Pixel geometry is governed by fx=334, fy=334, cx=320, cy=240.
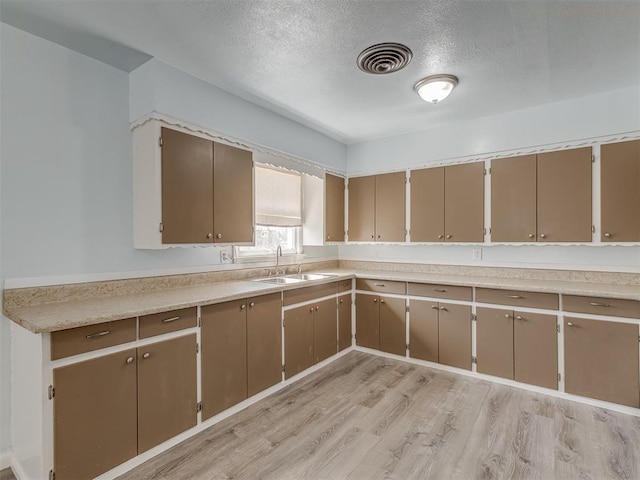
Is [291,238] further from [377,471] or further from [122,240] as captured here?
[377,471]

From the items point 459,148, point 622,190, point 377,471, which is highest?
point 459,148

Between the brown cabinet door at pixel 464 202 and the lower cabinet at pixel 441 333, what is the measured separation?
766mm

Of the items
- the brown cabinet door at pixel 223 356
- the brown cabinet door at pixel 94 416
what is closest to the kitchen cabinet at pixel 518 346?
the brown cabinet door at pixel 223 356

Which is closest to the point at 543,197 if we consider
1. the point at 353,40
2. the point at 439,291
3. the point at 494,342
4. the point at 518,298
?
the point at 518,298

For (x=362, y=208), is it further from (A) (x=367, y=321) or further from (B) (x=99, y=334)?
Answer: (B) (x=99, y=334)

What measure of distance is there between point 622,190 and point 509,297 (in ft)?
4.07

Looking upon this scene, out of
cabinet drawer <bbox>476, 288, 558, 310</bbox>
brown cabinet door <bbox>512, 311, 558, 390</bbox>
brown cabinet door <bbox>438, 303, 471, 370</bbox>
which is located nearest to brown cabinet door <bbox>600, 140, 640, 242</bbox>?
cabinet drawer <bbox>476, 288, 558, 310</bbox>

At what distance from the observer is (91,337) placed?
69.2 inches

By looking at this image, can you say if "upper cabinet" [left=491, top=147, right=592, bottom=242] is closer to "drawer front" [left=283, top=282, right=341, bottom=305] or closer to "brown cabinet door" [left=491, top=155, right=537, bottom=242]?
"brown cabinet door" [left=491, top=155, right=537, bottom=242]

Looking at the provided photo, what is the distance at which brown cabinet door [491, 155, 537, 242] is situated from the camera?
3139 mm

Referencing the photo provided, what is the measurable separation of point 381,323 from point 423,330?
46 centimetres

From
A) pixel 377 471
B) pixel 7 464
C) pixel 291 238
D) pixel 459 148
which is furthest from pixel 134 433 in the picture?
pixel 459 148

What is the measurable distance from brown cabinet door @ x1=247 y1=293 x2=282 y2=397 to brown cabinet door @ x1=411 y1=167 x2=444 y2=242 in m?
1.82

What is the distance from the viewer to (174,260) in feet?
9.02
